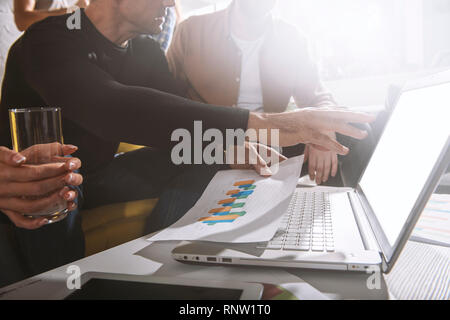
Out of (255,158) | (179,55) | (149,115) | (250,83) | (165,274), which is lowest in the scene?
(165,274)

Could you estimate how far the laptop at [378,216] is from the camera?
1.34ft

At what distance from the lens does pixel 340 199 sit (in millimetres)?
722

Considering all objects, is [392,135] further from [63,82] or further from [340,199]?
[63,82]

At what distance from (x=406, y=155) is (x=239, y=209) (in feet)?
0.89

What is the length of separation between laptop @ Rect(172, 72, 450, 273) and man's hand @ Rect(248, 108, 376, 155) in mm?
85

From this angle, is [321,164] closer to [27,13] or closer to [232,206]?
[232,206]

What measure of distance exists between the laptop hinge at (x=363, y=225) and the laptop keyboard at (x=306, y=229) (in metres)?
0.04

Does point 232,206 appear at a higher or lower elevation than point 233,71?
lower

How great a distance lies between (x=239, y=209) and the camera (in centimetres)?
57

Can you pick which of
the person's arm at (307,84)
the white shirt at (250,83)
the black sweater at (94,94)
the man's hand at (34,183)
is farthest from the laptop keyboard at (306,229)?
the white shirt at (250,83)

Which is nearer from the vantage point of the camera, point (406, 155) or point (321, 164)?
point (406, 155)

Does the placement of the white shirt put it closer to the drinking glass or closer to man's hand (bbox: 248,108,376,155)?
man's hand (bbox: 248,108,376,155)

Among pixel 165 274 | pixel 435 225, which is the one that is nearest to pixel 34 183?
pixel 165 274
